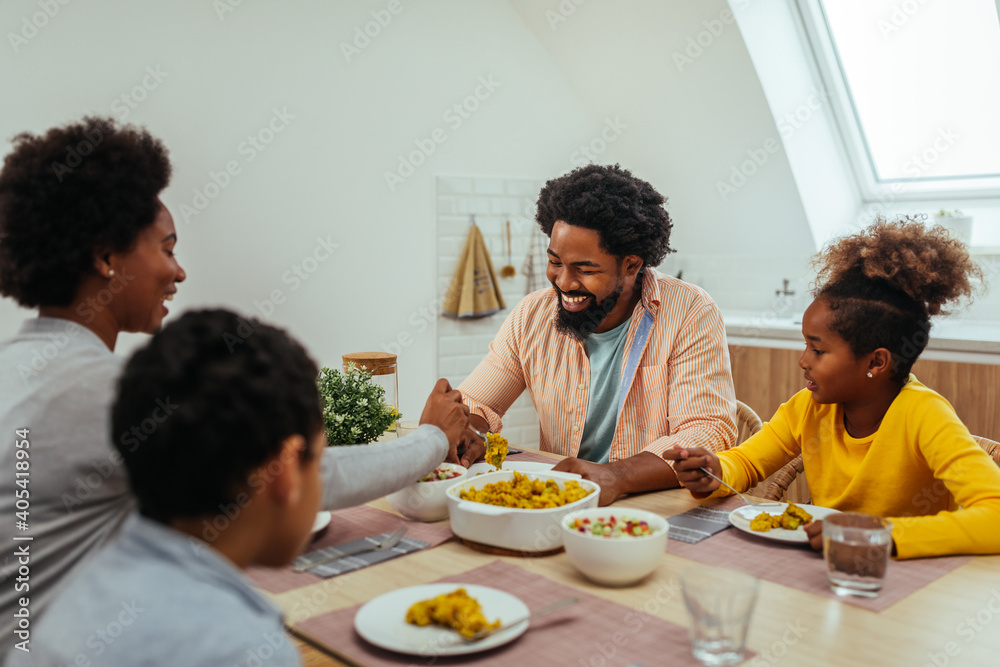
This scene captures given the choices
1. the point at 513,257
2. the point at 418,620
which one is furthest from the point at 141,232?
the point at 513,257

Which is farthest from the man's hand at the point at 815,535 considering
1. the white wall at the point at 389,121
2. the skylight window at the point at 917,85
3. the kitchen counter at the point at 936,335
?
the skylight window at the point at 917,85

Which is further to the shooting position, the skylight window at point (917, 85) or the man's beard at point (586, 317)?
the skylight window at point (917, 85)

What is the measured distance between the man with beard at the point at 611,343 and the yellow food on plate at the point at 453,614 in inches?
37.8

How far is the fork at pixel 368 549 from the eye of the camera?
4.00 feet

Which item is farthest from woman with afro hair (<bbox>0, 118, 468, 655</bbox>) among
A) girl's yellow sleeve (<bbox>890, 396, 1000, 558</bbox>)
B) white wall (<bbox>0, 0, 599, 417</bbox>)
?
white wall (<bbox>0, 0, 599, 417</bbox>)

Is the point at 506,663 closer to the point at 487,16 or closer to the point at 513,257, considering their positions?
the point at 513,257

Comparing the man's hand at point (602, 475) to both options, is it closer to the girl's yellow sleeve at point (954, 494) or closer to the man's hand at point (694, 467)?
the man's hand at point (694, 467)

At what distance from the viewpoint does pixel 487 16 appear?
12.4ft

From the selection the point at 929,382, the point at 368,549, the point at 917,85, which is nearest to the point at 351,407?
the point at 368,549

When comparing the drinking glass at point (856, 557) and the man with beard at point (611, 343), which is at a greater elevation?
the man with beard at point (611, 343)

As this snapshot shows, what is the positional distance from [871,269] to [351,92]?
2.44m

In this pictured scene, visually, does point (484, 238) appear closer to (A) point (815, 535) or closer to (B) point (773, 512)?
(B) point (773, 512)

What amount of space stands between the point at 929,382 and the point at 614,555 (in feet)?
7.70

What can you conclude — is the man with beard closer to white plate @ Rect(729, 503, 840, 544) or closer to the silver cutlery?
white plate @ Rect(729, 503, 840, 544)
